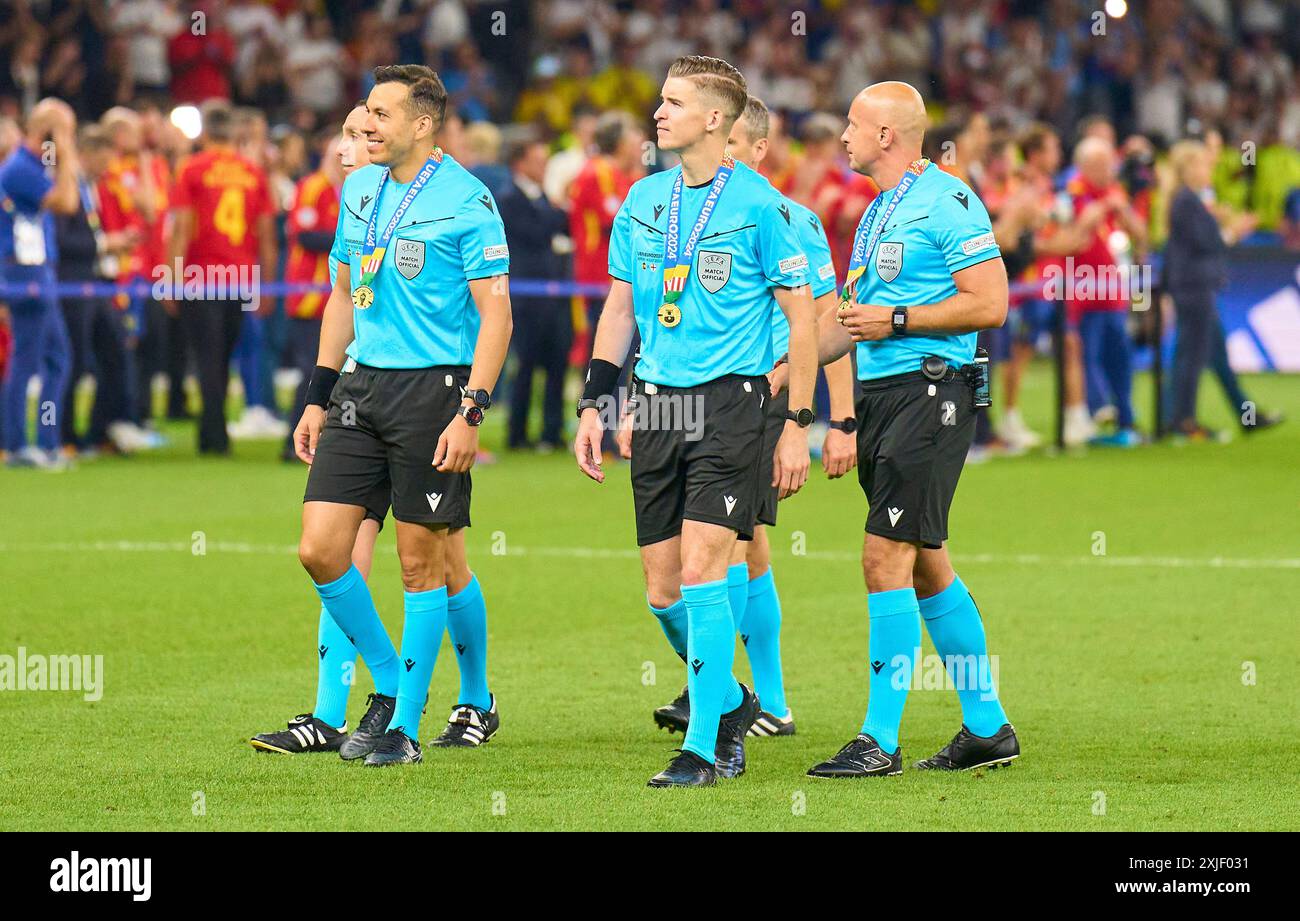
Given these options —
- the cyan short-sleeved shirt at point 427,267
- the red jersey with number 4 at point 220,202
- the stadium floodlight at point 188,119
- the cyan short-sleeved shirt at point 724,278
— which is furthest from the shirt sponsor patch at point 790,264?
the stadium floodlight at point 188,119

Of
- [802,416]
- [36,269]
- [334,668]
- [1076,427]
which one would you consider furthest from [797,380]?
[1076,427]

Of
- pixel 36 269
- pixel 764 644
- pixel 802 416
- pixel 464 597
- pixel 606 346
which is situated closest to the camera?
pixel 802 416

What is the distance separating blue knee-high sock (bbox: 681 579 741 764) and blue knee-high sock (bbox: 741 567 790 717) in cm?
92

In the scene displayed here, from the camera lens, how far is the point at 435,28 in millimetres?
26609

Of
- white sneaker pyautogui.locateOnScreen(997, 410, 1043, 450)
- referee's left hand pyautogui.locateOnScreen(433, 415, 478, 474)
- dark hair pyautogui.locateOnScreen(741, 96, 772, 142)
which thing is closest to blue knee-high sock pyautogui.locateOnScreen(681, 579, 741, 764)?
referee's left hand pyautogui.locateOnScreen(433, 415, 478, 474)

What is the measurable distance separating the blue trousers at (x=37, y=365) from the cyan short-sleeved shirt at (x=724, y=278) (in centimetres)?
978

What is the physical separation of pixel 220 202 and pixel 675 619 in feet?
34.4

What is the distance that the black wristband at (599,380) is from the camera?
263 inches

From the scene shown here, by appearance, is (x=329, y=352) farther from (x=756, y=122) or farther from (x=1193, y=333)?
(x=1193, y=333)

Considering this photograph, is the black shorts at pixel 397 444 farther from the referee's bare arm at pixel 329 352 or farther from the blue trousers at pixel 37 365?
the blue trousers at pixel 37 365

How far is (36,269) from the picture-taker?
1537 centimetres

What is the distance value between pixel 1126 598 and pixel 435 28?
1820 centimetres
